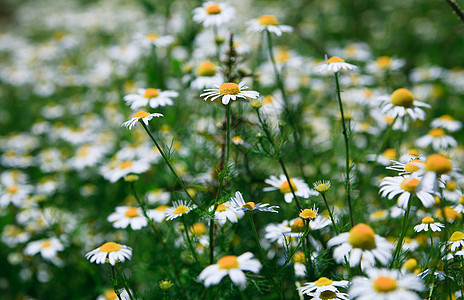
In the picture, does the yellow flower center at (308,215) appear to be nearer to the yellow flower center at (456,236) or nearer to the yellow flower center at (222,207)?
the yellow flower center at (222,207)

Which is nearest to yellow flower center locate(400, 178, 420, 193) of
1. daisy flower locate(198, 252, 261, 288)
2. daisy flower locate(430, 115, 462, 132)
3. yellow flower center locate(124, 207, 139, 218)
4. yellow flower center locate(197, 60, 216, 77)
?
daisy flower locate(198, 252, 261, 288)

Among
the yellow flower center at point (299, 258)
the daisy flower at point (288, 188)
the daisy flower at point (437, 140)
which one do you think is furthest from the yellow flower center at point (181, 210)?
the daisy flower at point (437, 140)

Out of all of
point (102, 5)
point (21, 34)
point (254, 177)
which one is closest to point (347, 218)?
point (254, 177)

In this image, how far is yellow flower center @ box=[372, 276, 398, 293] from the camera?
1.03m

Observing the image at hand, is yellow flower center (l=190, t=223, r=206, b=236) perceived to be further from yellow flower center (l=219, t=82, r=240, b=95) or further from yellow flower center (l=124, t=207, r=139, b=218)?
yellow flower center (l=219, t=82, r=240, b=95)

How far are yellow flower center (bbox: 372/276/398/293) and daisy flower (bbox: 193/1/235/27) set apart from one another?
2.03 metres

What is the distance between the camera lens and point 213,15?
8.93 feet

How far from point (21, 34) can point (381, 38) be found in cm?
567

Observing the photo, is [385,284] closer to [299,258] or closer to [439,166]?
[439,166]

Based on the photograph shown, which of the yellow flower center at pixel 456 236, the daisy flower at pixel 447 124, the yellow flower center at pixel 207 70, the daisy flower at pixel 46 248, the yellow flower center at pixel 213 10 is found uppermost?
the yellow flower center at pixel 213 10

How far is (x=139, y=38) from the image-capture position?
334 cm

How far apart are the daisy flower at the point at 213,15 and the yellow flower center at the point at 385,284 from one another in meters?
2.03

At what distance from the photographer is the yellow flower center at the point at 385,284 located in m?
1.03

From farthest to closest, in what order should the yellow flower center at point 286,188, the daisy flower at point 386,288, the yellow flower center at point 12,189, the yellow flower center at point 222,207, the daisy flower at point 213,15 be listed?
the yellow flower center at point 12,189
the daisy flower at point 213,15
the yellow flower center at point 286,188
the yellow flower center at point 222,207
the daisy flower at point 386,288
